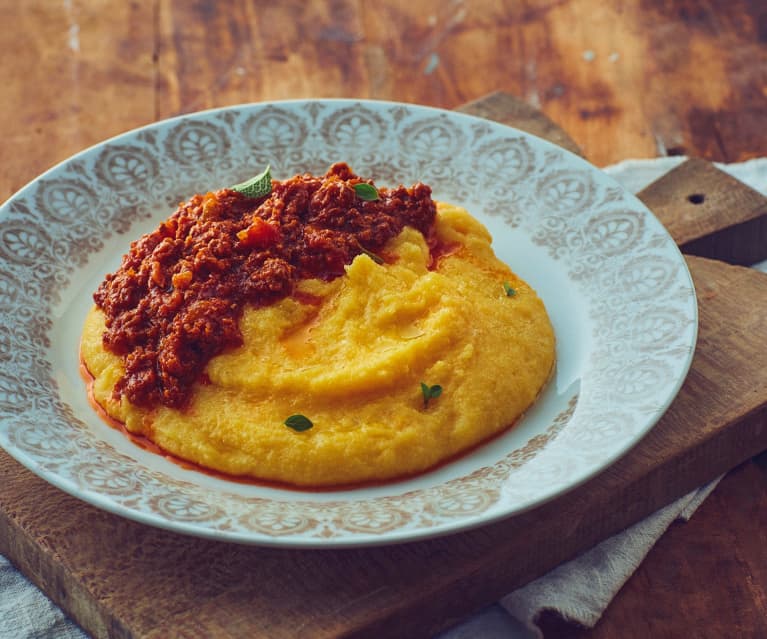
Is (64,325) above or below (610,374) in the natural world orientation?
above

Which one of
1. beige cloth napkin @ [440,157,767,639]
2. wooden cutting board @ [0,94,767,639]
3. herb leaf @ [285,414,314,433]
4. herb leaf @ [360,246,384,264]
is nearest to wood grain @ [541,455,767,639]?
beige cloth napkin @ [440,157,767,639]

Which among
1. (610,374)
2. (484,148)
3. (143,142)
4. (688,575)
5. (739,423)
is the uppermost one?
(143,142)

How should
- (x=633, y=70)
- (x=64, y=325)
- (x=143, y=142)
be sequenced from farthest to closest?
(x=633, y=70) < (x=143, y=142) < (x=64, y=325)

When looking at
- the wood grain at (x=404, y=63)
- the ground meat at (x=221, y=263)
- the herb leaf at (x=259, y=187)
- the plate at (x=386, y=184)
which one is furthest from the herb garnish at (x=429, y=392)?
the wood grain at (x=404, y=63)

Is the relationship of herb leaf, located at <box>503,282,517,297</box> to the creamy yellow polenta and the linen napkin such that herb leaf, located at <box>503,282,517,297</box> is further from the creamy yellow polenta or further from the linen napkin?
the linen napkin

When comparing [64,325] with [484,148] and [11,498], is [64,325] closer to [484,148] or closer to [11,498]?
[11,498]

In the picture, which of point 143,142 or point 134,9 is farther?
point 134,9

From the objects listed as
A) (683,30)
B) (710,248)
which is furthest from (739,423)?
(683,30)

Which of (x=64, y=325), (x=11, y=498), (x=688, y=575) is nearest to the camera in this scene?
(x=11, y=498)
